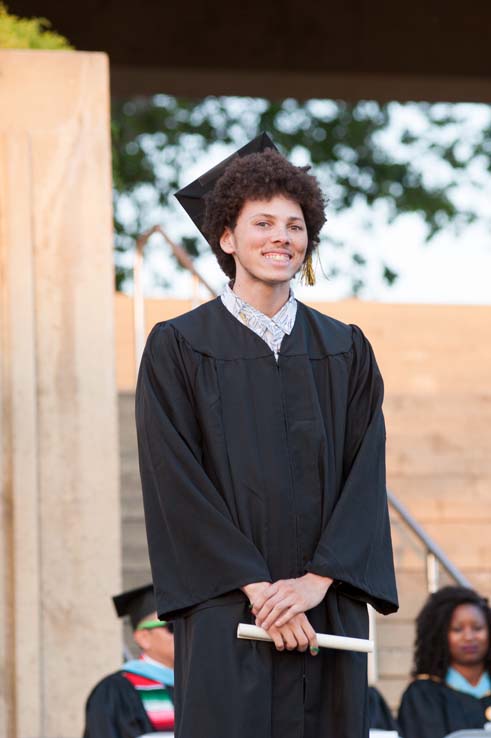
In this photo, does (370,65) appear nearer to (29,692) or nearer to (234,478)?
(29,692)

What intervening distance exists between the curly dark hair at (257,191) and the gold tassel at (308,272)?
19 millimetres

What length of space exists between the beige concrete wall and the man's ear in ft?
18.3

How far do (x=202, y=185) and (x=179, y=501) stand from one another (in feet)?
2.95

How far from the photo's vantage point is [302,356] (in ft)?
11.9

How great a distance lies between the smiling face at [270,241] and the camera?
3.62 m

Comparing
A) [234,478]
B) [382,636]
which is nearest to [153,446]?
[234,478]

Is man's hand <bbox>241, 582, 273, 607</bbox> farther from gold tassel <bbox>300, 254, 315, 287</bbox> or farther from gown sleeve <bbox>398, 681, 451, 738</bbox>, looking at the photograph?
gown sleeve <bbox>398, 681, 451, 738</bbox>

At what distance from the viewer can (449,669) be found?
723 centimetres

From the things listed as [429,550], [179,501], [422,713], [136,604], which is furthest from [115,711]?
[179,501]

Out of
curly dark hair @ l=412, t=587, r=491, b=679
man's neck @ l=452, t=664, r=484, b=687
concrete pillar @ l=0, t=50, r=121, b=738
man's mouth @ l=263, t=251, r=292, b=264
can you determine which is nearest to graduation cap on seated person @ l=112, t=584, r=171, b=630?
concrete pillar @ l=0, t=50, r=121, b=738

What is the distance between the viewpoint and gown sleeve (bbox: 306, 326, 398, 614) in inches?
135

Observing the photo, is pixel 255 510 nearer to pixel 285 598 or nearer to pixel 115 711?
pixel 285 598

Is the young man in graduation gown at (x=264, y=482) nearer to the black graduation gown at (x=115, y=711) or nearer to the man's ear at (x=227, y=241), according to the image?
the man's ear at (x=227, y=241)

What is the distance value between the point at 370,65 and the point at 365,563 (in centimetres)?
766
